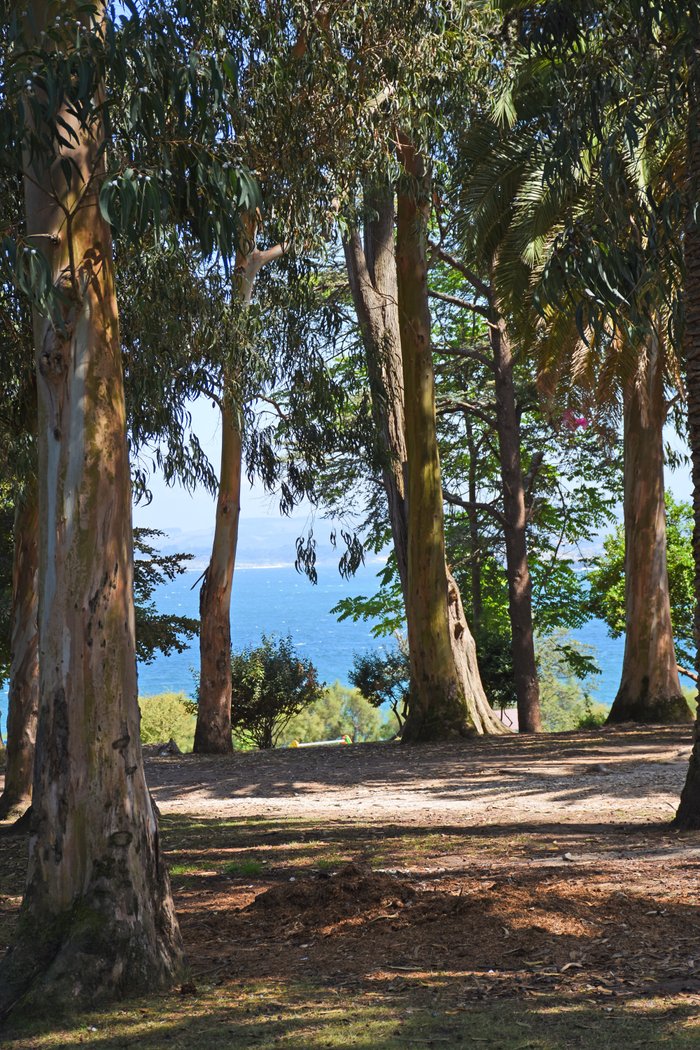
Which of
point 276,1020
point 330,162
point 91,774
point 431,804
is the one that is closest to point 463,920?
point 276,1020

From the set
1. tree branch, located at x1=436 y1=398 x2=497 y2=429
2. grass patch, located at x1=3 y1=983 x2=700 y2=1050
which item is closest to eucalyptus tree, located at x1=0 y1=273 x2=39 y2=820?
grass patch, located at x1=3 y1=983 x2=700 y2=1050

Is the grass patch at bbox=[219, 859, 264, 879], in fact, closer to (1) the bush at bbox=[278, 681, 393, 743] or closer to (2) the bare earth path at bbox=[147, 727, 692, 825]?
(2) the bare earth path at bbox=[147, 727, 692, 825]

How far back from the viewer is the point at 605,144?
7480 millimetres

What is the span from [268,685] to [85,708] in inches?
563

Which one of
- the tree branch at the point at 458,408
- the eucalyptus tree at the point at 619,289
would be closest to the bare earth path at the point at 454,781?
the eucalyptus tree at the point at 619,289

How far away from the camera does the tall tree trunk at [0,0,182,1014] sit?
14.7 feet

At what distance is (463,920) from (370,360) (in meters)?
10.4

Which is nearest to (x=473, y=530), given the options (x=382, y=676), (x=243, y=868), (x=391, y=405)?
(x=382, y=676)

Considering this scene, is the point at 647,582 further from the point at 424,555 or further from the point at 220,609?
the point at 220,609

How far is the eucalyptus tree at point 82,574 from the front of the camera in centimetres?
453

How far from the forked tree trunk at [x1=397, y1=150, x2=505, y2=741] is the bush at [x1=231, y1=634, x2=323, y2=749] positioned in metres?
4.89

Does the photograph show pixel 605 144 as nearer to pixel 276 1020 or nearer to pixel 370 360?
pixel 276 1020

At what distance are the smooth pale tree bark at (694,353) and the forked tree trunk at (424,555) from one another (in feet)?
22.4

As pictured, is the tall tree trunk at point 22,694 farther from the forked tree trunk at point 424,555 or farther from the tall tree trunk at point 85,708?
the forked tree trunk at point 424,555
